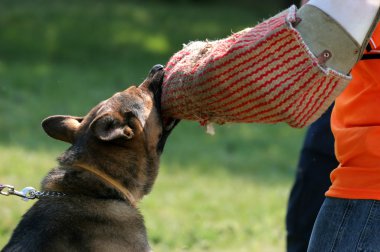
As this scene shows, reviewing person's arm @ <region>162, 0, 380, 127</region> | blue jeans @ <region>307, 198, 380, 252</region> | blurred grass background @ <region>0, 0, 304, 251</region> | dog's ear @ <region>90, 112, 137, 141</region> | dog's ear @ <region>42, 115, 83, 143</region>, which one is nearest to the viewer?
person's arm @ <region>162, 0, 380, 127</region>

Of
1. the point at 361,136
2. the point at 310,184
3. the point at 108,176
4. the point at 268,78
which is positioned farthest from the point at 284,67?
the point at 310,184

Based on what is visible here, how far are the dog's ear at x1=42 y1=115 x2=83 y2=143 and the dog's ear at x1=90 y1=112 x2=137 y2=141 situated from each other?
0.38 m

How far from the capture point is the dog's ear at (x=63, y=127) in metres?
4.41

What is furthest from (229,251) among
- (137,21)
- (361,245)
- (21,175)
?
(137,21)

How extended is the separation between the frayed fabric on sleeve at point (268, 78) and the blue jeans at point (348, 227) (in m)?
0.45

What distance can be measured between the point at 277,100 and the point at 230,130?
9.58m

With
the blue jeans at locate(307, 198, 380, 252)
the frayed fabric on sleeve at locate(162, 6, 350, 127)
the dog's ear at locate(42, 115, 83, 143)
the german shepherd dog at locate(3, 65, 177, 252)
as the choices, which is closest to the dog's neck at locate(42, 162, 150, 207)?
the german shepherd dog at locate(3, 65, 177, 252)

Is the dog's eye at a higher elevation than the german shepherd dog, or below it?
higher

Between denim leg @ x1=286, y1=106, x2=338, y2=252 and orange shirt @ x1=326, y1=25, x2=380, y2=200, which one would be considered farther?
denim leg @ x1=286, y1=106, x2=338, y2=252

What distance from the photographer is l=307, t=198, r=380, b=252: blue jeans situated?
335 cm

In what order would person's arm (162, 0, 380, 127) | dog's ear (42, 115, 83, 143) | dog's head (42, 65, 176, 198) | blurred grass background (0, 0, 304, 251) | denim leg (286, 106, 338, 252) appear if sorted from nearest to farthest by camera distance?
person's arm (162, 0, 380, 127) → dog's head (42, 65, 176, 198) → dog's ear (42, 115, 83, 143) → denim leg (286, 106, 338, 252) → blurred grass background (0, 0, 304, 251)

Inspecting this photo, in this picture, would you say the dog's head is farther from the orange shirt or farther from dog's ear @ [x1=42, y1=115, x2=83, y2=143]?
the orange shirt

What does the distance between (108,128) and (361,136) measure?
1358 mm

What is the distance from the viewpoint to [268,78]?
A: 3.20m
